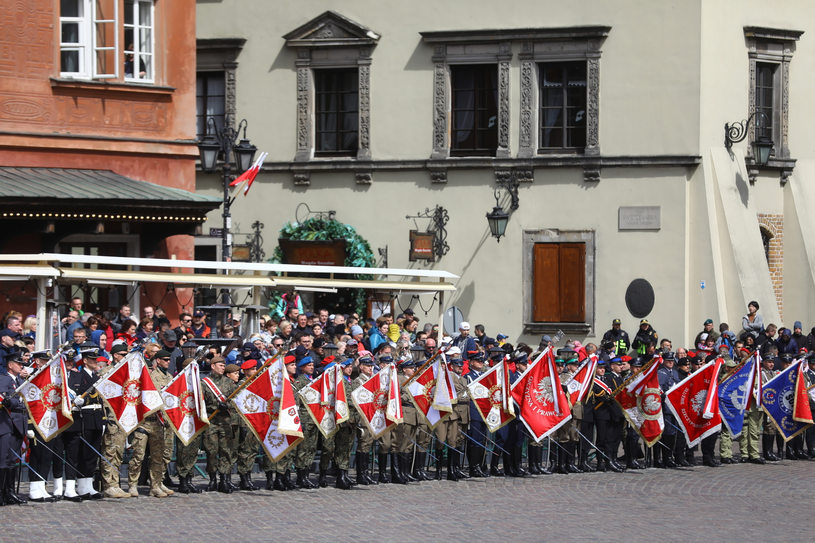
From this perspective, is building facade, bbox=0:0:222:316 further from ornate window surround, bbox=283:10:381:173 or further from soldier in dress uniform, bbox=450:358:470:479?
soldier in dress uniform, bbox=450:358:470:479

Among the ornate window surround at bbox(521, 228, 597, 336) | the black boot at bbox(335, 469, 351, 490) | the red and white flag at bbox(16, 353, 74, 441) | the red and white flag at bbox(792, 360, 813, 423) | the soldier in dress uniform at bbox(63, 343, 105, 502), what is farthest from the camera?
the ornate window surround at bbox(521, 228, 597, 336)

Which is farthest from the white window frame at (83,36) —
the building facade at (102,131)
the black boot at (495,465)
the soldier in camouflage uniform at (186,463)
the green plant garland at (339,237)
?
the black boot at (495,465)

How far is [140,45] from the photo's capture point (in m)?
23.0

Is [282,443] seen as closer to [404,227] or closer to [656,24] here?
[404,227]

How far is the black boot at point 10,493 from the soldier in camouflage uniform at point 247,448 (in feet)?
8.44

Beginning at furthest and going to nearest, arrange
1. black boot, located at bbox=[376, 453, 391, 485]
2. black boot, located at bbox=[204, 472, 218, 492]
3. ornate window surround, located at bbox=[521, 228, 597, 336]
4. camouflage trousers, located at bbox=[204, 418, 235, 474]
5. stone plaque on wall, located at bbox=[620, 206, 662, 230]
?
ornate window surround, located at bbox=[521, 228, 597, 336] → stone plaque on wall, located at bbox=[620, 206, 662, 230] → black boot, located at bbox=[376, 453, 391, 485] → black boot, located at bbox=[204, 472, 218, 492] → camouflage trousers, located at bbox=[204, 418, 235, 474]

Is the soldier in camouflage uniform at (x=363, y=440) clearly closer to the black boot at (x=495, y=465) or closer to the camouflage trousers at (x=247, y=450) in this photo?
the camouflage trousers at (x=247, y=450)

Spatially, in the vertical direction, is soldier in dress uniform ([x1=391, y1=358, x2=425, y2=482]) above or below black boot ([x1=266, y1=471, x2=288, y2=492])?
above

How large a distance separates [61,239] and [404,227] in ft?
26.8

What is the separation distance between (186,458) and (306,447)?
147 cm

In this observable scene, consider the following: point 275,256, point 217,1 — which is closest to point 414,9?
point 217,1

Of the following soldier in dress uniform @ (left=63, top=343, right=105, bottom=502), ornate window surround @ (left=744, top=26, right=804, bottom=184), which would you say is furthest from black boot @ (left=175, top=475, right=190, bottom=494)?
ornate window surround @ (left=744, top=26, right=804, bottom=184)

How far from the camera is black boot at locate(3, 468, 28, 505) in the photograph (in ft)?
43.5

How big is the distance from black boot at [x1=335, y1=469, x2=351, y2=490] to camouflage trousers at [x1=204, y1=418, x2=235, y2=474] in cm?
131
